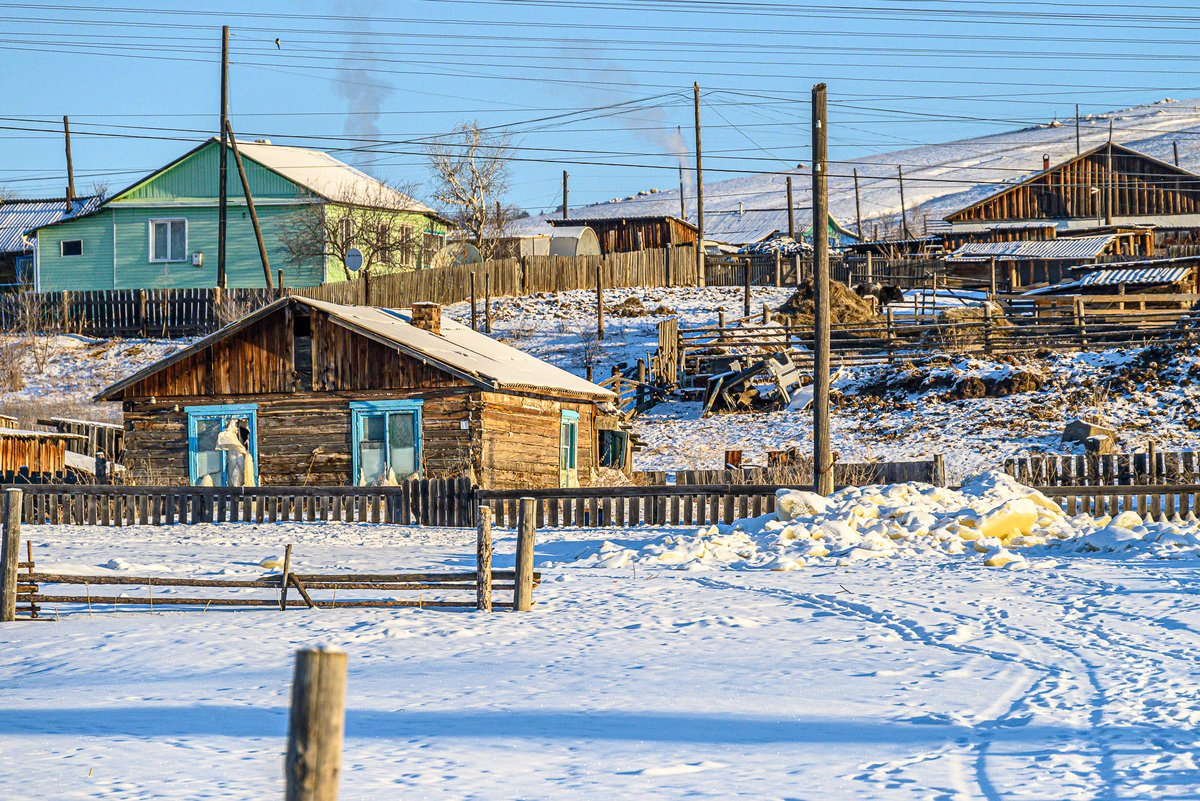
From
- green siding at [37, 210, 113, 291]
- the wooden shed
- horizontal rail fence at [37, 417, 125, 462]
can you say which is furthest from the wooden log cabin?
green siding at [37, 210, 113, 291]

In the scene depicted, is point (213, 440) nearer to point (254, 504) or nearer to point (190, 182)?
point (254, 504)

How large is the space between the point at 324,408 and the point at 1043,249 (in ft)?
138

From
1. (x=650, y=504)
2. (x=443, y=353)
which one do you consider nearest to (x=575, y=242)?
(x=443, y=353)

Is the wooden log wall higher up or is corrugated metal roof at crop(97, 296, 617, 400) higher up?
the wooden log wall

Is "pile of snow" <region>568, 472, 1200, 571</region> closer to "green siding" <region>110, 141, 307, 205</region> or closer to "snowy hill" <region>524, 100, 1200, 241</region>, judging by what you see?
"green siding" <region>110, 141, 307, 205</region>

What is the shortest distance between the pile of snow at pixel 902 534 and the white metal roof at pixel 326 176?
119 ft

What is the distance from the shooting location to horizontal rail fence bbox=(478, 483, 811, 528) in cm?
2158

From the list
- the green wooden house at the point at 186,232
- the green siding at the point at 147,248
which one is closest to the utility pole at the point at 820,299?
the green wooden house at the point at 186,232

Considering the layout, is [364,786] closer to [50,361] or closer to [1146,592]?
[1146,592]

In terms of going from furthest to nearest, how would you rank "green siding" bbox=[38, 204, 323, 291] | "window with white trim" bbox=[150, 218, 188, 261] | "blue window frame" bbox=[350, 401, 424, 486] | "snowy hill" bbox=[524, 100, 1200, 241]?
"snowy hill" bbox=[524, 100, 1200, 241] → "window with white trim" bbox=[150, 218, 188, 261] → "green siding" bbox=[38, 204, 323, 291] → "blue window frame" bbox=[350, 401, 424, 486]

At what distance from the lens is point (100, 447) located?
115ft

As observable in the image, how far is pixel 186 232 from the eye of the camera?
51906 mm

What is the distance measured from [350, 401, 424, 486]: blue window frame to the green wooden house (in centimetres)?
2597

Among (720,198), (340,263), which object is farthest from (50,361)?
(720,198)
